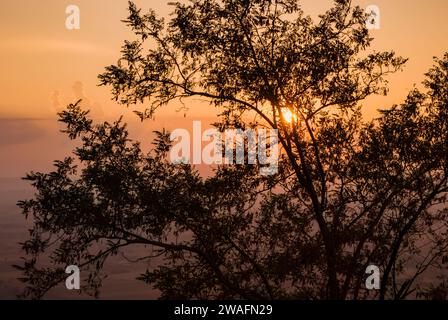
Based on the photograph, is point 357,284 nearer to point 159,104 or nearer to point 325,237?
point 325,237

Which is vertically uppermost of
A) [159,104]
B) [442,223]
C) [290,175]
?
[159,104]

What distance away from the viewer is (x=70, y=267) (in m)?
15.3

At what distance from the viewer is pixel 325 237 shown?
16.7m

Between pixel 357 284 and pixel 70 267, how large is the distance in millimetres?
8822

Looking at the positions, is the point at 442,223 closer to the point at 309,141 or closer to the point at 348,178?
the point at 348,178

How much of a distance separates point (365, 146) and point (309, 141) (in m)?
1.74

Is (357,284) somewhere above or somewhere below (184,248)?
below
